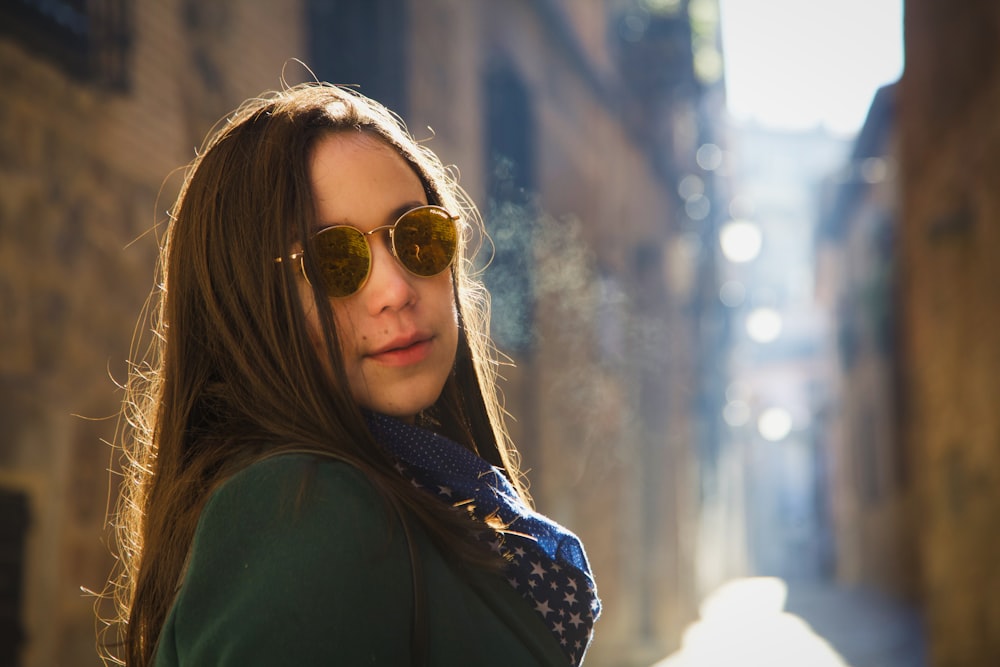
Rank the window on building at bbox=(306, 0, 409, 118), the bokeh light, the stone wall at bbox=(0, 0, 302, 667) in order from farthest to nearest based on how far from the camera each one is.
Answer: the bokeh light, the window on building at bbox=(306, 0, 409, 118), the stone wall at bbox=(0, 0, 302, 667)

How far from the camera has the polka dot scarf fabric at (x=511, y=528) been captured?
4.24 ft

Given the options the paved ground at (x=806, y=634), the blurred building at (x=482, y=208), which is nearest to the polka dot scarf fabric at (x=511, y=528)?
the blurred building at (x=482, y=208)

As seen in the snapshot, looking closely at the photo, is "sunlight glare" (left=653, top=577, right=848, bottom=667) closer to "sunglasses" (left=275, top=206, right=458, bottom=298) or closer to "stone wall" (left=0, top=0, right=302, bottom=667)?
"stone wall" (left=0, top=0, right=302, bottom=667)

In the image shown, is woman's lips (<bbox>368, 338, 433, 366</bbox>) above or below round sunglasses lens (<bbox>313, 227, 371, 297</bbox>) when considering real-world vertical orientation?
below

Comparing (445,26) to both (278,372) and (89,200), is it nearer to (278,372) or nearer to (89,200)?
(89,200)

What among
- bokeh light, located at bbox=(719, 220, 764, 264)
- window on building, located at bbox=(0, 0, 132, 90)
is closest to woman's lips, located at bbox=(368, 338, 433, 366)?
window on building, located at bbox=(0, 0, 132, 90)

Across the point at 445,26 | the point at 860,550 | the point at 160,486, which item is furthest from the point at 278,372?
the point at 860,550

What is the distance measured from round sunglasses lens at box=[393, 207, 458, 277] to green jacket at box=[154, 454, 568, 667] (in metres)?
0.32

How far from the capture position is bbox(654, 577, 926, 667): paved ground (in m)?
10.0

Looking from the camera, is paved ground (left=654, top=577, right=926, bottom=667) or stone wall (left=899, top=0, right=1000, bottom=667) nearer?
stone wall (left=899, top=0, right=1000, bottom=667)

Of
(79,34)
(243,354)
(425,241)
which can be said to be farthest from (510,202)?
(243,354)

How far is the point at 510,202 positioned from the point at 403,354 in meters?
6.61

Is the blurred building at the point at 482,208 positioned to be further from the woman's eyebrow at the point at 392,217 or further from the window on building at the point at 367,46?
the woman's eyebrow at the point at 392,217

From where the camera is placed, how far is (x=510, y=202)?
7.88 meters
